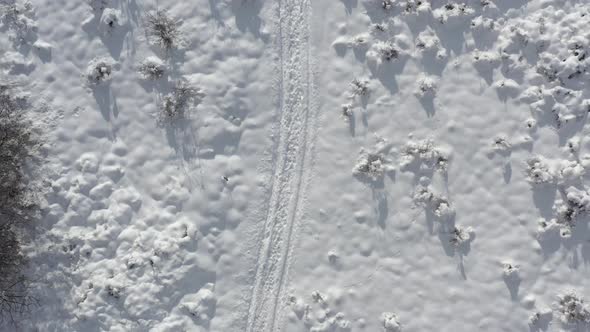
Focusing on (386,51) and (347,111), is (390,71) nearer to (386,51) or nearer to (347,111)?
(386,51)

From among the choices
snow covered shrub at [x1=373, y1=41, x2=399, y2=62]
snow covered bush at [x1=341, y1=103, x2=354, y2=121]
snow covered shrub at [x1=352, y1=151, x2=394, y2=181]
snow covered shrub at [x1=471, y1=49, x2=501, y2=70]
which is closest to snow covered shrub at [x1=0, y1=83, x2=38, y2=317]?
snow covered bush at [x1=341, y1=103, x2=354, y2=121]

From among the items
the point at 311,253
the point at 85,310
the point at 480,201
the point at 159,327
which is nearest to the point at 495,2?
the point at 480,201

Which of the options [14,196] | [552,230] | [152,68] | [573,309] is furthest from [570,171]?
[14,196]

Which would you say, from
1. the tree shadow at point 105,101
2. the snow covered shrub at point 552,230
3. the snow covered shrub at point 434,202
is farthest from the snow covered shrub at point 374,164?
the tree shadow at point 105,101

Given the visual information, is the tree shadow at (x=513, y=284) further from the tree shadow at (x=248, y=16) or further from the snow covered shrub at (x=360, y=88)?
the tree shadow at (x=248, y=16)

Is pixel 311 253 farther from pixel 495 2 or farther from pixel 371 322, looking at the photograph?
pixel 495 2

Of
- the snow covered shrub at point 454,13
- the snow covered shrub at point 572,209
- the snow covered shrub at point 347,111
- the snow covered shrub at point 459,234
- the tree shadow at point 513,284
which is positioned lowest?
the tree shadow at point 513,284

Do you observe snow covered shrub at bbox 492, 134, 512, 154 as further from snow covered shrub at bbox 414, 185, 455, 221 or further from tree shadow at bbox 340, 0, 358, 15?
tree shadow at bbox 340, 0, 358, 15
